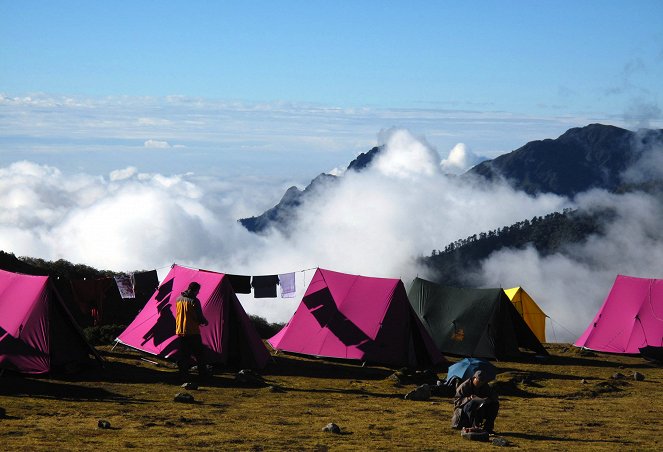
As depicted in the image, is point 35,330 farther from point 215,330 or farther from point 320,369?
point 320,369

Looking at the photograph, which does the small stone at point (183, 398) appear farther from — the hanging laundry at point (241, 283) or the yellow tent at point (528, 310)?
the yellow tent at point (528, 310)

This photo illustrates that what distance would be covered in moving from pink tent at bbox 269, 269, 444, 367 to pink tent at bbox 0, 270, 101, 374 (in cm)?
743

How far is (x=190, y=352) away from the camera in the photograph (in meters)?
22.4

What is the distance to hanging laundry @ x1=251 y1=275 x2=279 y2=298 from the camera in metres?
32.2

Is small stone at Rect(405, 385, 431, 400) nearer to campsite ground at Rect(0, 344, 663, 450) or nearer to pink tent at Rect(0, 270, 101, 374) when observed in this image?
campsite ground at Rect(0, 344, 663, 450)

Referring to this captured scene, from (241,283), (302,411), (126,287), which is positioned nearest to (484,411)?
(302,411)

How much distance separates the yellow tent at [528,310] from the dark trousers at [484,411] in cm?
2237

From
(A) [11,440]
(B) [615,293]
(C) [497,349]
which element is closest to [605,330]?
(B) [615,293]

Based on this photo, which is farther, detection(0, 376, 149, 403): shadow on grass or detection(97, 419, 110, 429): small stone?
detection(0, 376, 149, 403): shadow on grass

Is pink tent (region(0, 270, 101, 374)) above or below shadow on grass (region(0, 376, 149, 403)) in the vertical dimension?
above

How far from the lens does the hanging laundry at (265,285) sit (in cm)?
3222

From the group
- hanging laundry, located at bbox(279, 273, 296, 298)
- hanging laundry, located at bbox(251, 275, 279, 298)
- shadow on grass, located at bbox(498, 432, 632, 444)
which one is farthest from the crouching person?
hanging laundry, located at bbox(251, 275, 279, 298)

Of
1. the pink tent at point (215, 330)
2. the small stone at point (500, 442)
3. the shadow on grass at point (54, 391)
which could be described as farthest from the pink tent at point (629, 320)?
the shadow on grass at point (54, 391)

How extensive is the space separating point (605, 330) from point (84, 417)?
2162 cm
